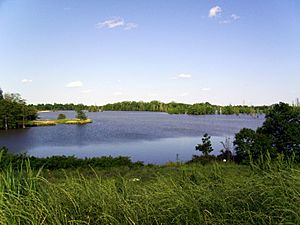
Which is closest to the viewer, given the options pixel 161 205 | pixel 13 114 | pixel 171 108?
pixel 161 205

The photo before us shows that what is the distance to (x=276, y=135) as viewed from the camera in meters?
15.1

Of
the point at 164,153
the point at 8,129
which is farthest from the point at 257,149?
the point at 8,129

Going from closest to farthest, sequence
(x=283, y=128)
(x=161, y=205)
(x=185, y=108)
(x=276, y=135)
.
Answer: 1. (x=161, y=205)
2. (x=283, y=128)
3. (x=276, y=135)
4. (x=185, y=108)

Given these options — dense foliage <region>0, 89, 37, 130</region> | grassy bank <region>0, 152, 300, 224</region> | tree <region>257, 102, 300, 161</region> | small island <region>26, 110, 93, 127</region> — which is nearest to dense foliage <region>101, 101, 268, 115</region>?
small island <region>26, 110, 93, 127</region>

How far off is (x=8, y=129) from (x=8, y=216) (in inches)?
2505

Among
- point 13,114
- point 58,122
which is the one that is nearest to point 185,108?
point 58,122

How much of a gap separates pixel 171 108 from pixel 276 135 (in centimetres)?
14100

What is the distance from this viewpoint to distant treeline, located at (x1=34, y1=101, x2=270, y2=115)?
13550cm

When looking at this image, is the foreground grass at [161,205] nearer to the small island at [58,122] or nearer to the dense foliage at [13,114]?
the dense foliage at [13,114]

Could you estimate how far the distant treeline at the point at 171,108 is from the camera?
135500mm

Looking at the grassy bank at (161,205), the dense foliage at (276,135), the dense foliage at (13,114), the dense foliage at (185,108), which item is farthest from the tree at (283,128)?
the dense foliage at (185,108)

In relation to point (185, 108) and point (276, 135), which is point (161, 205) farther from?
point (185, 108)

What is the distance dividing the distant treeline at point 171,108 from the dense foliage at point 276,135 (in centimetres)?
10483

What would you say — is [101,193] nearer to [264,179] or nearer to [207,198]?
[207,198]
